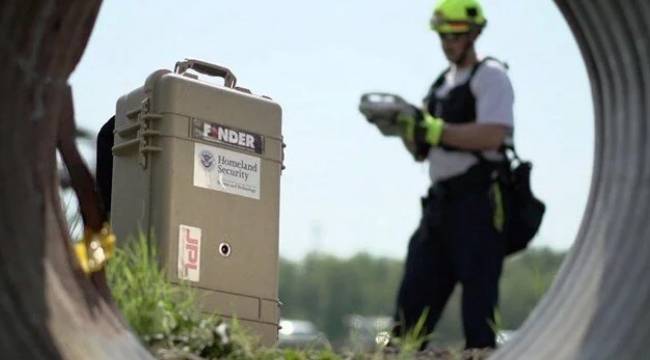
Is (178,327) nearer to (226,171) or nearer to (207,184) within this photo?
(207,184)

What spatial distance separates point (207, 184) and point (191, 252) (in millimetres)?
323

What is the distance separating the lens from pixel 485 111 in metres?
7.83

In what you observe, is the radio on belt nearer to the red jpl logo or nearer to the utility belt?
the red jpl logo

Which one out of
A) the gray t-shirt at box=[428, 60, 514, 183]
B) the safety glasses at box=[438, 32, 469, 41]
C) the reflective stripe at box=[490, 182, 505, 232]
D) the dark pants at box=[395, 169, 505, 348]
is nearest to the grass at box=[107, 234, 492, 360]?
the dark pants at box=[395, 169, 505, 348]

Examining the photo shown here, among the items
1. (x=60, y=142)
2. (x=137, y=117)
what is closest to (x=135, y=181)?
(x=137, y=117)

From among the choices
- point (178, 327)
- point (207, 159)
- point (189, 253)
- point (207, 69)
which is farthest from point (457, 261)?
point (207, 69)

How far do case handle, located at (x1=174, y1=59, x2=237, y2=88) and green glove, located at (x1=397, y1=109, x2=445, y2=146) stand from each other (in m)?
1.67

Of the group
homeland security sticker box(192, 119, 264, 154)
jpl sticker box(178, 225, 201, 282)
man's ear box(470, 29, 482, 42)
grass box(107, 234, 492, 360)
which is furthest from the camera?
homeland security sticker box(192, 119, 264, 154)

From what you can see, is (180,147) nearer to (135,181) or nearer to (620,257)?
(135,181)

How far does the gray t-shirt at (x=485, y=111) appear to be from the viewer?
7824 millimetres

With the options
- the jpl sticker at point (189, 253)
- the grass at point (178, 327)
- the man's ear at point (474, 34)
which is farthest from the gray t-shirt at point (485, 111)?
the jpl sticker at point (189, 253)

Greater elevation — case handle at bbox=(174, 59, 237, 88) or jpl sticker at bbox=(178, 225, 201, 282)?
case handle at bbox=(174, 59, 237, 88)

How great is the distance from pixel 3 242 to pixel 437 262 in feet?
7.36

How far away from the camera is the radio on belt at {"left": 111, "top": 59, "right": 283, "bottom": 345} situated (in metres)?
8.88
